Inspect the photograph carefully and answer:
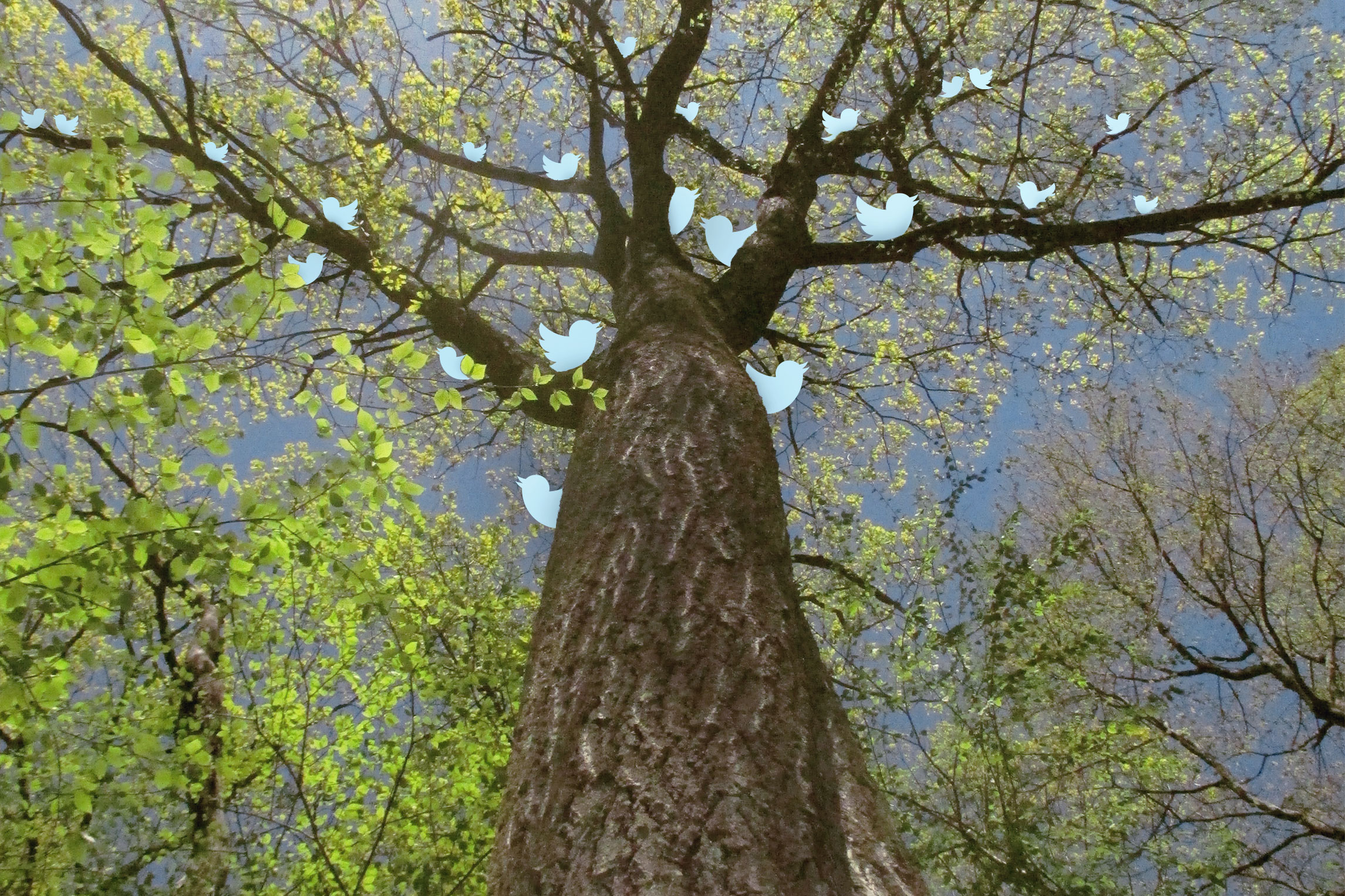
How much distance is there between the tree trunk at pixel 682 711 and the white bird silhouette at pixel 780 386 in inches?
38.8

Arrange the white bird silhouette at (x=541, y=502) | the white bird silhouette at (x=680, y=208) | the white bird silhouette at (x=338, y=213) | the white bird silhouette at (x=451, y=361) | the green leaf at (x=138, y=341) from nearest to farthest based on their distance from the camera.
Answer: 1. the green leaf at (x=138, y=341)
2. the white bird silhouette at (x=541, y=502)
3. the white bird silhouette at (x=451, y=361)
4. the white bird silhouette at (x=338, y=213)
5. the white bird silhouette at (x=680, y=208)

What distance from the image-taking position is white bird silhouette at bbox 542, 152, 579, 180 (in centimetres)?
511

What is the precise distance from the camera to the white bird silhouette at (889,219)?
171 inches

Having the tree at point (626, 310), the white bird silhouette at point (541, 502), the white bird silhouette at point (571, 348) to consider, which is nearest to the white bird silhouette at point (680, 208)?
the tree at point (626, 310)

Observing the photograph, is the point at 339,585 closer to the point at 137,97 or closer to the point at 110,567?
the point at 110,567

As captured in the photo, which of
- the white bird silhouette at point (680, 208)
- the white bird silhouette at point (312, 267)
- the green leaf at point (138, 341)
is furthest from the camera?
the white bird silhouette at point (680, 208)

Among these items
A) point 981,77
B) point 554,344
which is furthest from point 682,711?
point 981,77

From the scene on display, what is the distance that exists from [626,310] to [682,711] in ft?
8.34

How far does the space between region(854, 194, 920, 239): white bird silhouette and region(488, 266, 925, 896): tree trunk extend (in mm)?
2390

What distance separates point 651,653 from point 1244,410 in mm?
5930

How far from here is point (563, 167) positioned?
5.21 metres

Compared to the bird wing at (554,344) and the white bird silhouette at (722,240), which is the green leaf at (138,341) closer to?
the bird wing at (554,344)

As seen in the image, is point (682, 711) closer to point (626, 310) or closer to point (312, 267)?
point (626, 310)

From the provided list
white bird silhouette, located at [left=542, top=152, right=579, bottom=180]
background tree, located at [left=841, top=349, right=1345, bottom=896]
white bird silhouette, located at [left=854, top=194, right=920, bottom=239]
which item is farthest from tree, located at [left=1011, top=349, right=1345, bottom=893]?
white bird silhouette, located at [left=542, top=152, right=579, bottom=180]
